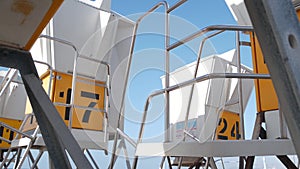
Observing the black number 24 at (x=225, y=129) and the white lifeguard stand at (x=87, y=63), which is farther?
the black number 24 at (x=225, y=129)

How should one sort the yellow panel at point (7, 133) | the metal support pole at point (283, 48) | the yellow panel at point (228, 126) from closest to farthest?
1. the metal support pole at point (283, 48)
2. the yellow panel at point (228, 126)
3. the yellow panel at point (7, 133)

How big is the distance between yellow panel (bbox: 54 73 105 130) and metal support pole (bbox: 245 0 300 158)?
7.60ft

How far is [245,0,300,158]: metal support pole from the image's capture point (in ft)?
1.15

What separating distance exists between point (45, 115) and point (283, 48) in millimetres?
778

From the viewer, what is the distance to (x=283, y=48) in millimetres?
351

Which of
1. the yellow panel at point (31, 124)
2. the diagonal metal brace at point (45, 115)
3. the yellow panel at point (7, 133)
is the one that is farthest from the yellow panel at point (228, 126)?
the yellow panel at point (7, 133)

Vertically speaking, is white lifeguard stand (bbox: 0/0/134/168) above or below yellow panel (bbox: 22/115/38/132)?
above

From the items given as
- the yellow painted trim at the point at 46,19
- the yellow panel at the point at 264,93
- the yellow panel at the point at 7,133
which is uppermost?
the yellow painted trim at the point at 46,19

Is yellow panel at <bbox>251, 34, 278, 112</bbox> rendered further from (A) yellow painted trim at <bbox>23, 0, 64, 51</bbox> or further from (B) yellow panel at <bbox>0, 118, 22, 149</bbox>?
(B) yellow panel at <bbox>0, 118, 22, 149</bbox>

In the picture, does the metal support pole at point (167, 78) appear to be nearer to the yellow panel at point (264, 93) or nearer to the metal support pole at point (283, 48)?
the yellow panel at point (264, 93)

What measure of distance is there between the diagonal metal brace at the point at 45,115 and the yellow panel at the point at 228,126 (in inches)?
95.1

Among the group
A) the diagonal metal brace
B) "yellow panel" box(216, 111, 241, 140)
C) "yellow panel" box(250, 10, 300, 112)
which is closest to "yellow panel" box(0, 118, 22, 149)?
"yellow panel" box(216, 111, 241, 140)

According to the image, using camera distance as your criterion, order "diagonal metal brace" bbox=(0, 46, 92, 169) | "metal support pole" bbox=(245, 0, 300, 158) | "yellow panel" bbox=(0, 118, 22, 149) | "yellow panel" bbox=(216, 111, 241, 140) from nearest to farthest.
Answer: "metal support pole" bbox=(245, 0, 300, 158)
"diagonal metal brace" bbox=(0, 46, 92, 169)
"yellow panel" bbox=(216, 111, 241, 140)
"yellow panel" bbox=(0, 118, 22, 149)

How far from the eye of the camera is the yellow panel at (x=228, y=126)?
315 centimetres
